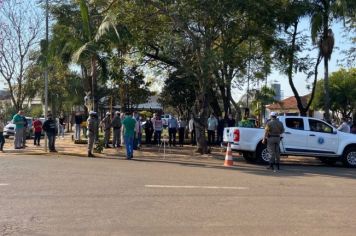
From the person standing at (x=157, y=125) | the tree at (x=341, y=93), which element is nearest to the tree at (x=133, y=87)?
the person standing at (x=157, y=125)

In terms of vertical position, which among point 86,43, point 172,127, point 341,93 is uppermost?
point 341,93

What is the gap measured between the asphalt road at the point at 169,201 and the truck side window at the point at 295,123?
3.64 metres

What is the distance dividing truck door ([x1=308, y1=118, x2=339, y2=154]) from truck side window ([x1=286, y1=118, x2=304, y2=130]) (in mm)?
307

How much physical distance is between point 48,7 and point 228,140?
968 centimetres

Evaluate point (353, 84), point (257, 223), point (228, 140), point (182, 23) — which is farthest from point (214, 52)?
point (353, 84)

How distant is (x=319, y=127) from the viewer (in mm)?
19656

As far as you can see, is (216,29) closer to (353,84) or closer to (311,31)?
(311,31)

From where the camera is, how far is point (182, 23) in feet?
69.3

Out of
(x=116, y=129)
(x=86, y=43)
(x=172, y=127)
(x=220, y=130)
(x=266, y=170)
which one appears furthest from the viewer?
(x=220, y=130)

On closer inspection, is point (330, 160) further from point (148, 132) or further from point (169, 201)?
point (169, 201)

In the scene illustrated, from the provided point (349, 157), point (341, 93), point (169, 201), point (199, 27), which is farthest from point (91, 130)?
point (341, 93)

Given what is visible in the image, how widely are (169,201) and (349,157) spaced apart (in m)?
11.5

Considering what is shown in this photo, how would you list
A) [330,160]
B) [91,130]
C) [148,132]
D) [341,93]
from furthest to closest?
[341,93] < [148,132] < [330,160] < [91,130]

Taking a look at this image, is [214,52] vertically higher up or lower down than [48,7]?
lower down
